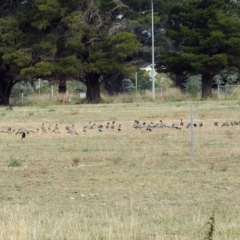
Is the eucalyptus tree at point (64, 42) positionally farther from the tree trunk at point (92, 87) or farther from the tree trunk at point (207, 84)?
the tree trunk at point (207, 84)

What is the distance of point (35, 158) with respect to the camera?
16312 mm

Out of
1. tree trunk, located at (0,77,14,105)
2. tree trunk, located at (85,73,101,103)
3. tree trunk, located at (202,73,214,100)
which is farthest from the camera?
tree trunk, located at (0,77,14,105)

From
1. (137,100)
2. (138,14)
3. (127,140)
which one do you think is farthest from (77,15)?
(127,140)

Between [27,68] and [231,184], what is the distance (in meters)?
35.4

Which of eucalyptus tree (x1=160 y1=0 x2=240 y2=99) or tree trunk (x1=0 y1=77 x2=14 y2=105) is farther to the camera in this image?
tree trunk (x1=0 y1=77 x2=14 y2=105)

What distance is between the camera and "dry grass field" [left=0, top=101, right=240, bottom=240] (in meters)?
8.30

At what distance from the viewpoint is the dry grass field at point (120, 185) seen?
830 centimetres

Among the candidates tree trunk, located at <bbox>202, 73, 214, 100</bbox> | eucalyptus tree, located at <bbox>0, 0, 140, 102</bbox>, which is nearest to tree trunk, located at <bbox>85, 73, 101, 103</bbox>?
eucalyptus tree, located at <bbox>0, 0, 140, 102</bbox>

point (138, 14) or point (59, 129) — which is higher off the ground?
point (138, 14)

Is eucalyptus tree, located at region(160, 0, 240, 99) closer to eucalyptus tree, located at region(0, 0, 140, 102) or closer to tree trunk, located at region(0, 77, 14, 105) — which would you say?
eucalyptus tree, located at region(0, 0, 140, 102)

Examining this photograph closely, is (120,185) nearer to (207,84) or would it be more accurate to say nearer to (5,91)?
(207,84)

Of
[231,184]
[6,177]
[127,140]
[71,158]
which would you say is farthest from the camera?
[127,140]

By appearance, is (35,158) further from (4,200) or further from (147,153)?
(4,200)

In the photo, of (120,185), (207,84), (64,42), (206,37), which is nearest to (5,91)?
(64,42)
